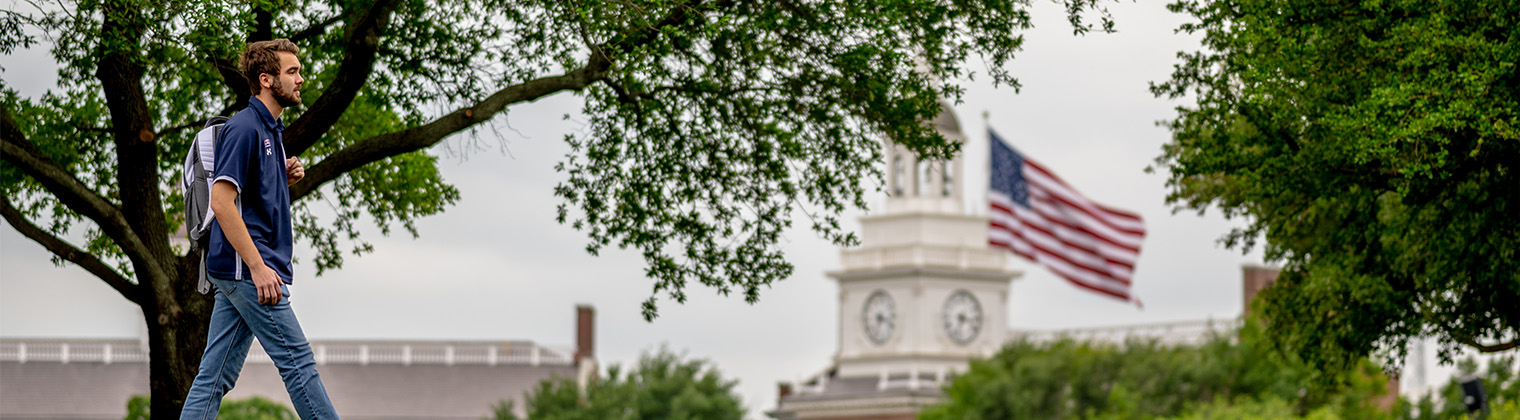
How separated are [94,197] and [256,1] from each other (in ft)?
8.42

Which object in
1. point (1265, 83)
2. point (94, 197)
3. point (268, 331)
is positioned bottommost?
point (268, 331)

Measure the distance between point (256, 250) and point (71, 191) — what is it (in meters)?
8.21

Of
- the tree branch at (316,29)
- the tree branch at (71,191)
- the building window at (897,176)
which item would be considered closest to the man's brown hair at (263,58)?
the tree branch at (71,191)

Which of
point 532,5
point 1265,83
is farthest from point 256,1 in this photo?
point 1265,83

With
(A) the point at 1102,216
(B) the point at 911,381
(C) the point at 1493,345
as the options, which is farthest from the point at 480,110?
(B) the point at 911,381

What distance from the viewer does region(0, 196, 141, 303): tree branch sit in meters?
17.1

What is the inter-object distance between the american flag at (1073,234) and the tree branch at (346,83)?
53.1m

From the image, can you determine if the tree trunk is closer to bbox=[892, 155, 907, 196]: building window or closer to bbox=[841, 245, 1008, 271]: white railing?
bbox=[841, 245, 1008, 271]: white railing

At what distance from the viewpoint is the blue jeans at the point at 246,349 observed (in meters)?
9.81

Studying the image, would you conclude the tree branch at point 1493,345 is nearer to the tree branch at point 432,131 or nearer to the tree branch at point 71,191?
the tree branch at point 432,131

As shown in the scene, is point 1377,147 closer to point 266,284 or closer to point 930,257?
point 266,284

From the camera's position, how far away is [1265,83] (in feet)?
65.6

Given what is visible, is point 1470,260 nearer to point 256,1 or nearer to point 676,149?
point 676,149

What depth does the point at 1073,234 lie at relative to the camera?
72250mm
